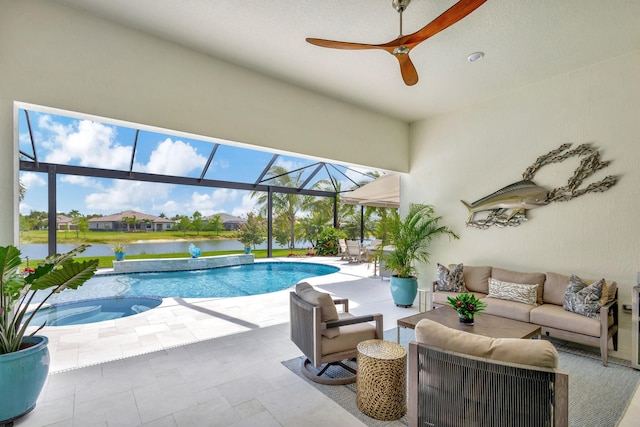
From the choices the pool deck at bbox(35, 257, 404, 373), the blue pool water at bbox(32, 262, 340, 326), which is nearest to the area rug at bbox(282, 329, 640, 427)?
the pool deck at bbox(35, 257, 404, 373)

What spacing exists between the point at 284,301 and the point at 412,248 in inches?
117

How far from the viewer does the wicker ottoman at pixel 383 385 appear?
2.63 meters

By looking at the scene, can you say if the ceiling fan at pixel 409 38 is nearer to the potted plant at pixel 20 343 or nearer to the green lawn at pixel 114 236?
the potted plant at pixel 20 343

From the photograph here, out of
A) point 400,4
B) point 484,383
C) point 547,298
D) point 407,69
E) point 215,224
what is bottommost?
point 547,298

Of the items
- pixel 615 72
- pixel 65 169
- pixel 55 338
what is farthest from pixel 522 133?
pixel 65 169

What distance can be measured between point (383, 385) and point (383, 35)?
3776mm

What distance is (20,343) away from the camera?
2.74 m

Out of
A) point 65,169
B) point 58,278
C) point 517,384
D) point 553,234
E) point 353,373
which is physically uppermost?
point 65,169

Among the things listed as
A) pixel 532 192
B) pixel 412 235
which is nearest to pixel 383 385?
pixel 412 235

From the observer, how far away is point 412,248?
6.26 metres

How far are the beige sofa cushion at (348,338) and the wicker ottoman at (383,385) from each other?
0.55 metres

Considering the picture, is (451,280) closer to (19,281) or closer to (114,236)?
(19,281)

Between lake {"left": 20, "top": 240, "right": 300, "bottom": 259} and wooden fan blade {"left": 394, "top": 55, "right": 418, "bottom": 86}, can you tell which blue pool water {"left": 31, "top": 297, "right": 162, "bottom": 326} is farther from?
wooden fan blade {"left": 394, "top": 55, "right": 418, "bottom": 86}

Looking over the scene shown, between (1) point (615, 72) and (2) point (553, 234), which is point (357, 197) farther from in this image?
(1) point (615, 72)
